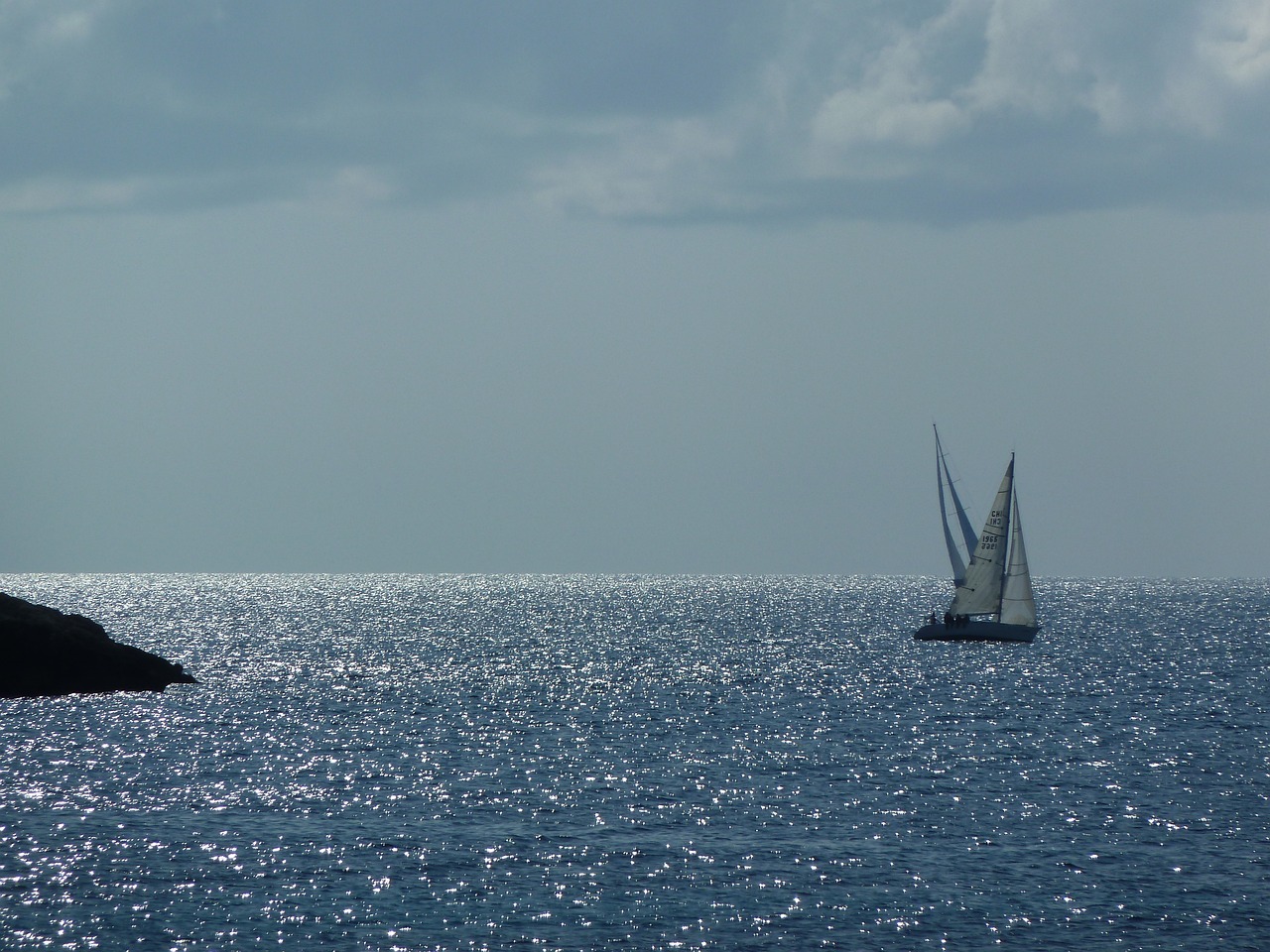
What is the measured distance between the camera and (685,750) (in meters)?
62.7

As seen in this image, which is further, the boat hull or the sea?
the boat hull

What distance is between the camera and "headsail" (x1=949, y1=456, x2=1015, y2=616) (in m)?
112

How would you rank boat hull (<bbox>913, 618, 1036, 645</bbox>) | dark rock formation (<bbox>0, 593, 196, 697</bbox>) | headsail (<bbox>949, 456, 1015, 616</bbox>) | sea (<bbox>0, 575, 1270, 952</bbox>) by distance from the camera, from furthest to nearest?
boat hull (<bbox>913, 618, 1036, 645</bbox>)
headsail (<bbox>949, 456, 1015, 616</bbox>)
dark rock formation (<bbox>0, 593, 196, 697</bbox>)
sea (<bbox>0, 575, 1270, 952</bbox>)

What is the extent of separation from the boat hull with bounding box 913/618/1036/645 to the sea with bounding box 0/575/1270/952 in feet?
67.7

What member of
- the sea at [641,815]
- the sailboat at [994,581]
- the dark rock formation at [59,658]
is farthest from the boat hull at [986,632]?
the dark rock formation at [59,658]

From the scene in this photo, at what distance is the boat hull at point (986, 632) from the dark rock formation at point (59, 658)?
63.6 meters

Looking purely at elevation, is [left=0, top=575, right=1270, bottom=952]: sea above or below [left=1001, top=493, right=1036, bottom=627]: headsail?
below

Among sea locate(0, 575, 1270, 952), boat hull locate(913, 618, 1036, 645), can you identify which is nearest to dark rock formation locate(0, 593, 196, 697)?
sea locate(0, 575, 1270, 952)

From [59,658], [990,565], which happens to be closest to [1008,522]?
[990,565]

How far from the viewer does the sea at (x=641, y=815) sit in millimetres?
34031

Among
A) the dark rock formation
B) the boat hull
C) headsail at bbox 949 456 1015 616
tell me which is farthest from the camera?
the boat hull

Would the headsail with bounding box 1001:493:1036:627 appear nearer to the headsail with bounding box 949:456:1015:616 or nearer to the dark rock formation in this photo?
the headsail with bounding box 949:456:1015:616

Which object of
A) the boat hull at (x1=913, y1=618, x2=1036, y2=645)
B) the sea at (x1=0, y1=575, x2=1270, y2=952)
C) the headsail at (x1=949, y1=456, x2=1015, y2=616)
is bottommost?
the sea at (x1=0, y1=575, x2=1270, y2=952)

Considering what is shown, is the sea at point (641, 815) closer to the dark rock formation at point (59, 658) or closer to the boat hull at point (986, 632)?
the dark rock formation at point (59, 658)
